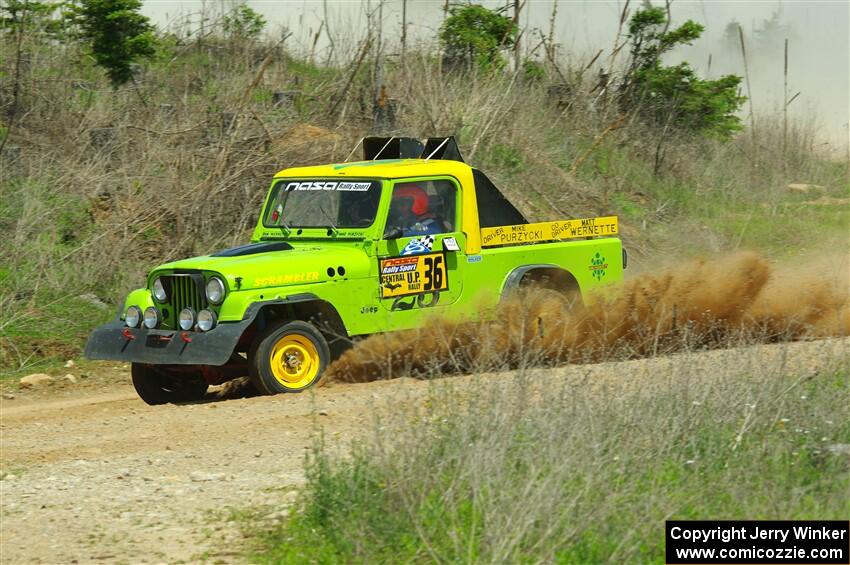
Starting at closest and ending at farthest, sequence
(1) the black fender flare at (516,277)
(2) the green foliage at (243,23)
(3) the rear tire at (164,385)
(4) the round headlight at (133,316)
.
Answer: (4) the round headlight at (133,316) → (3) the rear tire at (164,385) → (1) the black fender flare at (516,277) → (2) the green foliage at (243,23)

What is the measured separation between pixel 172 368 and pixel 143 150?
6.61 metres

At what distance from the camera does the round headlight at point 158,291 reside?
384 inches

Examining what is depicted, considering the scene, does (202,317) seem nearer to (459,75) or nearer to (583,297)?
(583,297)

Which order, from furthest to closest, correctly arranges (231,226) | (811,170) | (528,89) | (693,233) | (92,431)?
(811,170) < (528,89) < (693,233) < (231,226) < (92,431)

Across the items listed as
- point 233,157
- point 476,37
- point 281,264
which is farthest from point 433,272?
point 476,37

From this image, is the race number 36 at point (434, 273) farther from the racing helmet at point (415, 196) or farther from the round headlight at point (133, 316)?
the round headlight at point (133, 316)

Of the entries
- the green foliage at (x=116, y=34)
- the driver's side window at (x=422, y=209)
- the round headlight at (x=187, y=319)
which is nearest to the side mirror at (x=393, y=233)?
the driver's side window at (x=422, y=209)

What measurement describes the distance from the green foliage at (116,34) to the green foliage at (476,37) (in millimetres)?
5174

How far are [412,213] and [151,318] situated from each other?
2370 millimetres

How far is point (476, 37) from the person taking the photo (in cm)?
2056

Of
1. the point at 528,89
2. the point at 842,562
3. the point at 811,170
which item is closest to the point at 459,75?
the point at 528,89

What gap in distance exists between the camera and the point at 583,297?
444 inches

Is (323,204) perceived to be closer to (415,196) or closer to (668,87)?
(415,196)

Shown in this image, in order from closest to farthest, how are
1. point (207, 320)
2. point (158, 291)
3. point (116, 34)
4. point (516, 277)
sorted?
point (207, 320)
point (158, 291)
point (516, 277)
point (116, 34)
